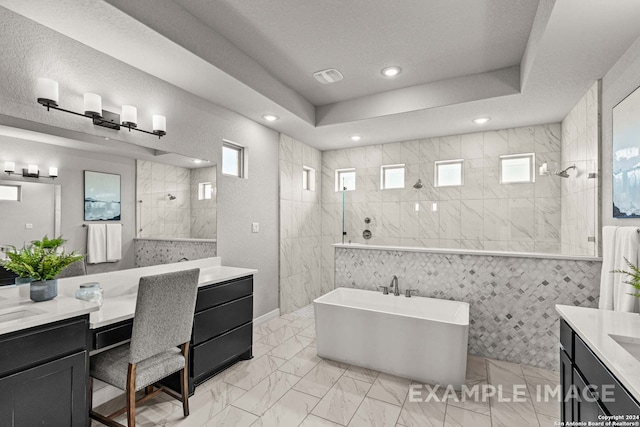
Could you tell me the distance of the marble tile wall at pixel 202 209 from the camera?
120 inches

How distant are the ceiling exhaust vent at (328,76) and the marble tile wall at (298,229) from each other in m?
1.29

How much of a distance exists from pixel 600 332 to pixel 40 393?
2.65 meters

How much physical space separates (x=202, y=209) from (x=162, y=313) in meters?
1.43

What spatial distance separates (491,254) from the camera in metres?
2.96

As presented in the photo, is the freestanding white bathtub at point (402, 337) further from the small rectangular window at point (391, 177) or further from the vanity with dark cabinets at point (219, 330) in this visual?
the small rectangular window at point (391, 177)

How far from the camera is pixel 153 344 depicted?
183 cm

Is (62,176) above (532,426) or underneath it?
above

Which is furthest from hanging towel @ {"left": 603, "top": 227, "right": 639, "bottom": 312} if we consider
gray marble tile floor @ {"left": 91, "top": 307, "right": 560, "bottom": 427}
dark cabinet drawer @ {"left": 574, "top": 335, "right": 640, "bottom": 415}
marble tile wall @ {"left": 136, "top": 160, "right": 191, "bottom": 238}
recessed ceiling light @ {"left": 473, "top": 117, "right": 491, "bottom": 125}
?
marble tile wall @ {"left": 136, "top": 160, "right": 191, "bottom": 238}

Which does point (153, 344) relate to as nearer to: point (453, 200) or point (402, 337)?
point (402, 337)

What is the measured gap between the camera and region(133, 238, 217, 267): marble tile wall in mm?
2510

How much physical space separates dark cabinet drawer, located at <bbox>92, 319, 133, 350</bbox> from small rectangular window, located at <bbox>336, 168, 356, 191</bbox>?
3632 millimetres

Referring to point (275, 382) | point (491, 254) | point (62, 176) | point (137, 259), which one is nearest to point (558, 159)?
point (491, 254)

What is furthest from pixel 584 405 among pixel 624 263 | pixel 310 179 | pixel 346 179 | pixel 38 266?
pixel 310 179

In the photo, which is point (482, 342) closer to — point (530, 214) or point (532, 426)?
point (532, 426)
